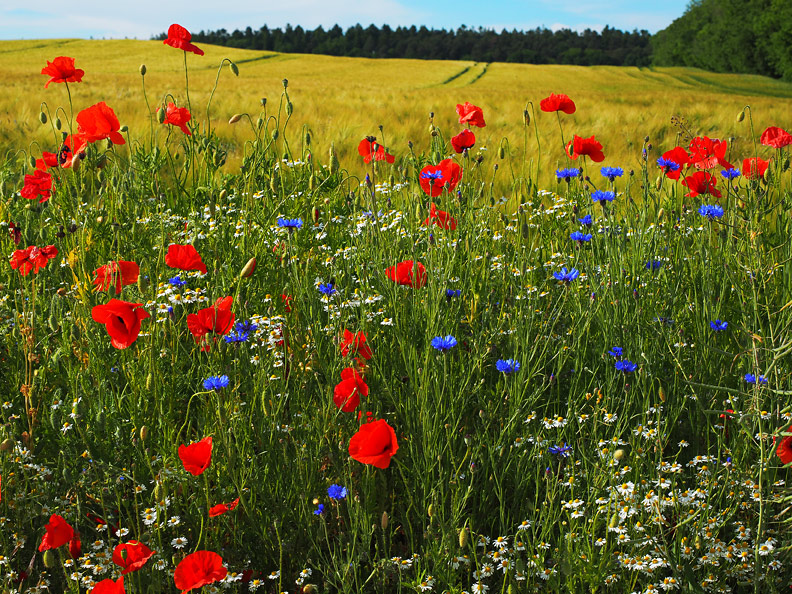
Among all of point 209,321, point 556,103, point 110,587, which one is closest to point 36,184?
point 209,321

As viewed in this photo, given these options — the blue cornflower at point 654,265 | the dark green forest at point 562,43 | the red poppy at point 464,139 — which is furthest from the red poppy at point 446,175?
the dark green forest at point 562,43

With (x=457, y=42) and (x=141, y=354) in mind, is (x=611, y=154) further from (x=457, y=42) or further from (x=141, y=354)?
(x=457, y=42)

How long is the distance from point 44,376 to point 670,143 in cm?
490

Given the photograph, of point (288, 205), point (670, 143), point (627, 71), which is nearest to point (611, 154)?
point (670, 143)

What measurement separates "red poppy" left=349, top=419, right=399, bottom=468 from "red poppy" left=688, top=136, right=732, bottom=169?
1822 millimetres

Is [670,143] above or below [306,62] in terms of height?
below

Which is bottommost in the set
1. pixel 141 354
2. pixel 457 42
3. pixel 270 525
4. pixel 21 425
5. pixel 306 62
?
pixel 270 525

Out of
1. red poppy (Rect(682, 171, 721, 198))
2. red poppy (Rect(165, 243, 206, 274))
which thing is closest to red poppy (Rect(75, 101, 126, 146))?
red poppy (Rect(165, 243, 206, 274))

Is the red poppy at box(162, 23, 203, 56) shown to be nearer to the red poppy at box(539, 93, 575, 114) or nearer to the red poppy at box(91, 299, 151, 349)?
the red poppy at box(539, 93, 575, 114)

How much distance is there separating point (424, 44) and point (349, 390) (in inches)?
2545

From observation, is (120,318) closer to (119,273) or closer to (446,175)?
(119,273)

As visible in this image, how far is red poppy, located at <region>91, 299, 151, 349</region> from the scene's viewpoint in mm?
1628

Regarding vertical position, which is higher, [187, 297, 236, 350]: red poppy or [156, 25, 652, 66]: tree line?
[156, 25, 652, 66]: tree line

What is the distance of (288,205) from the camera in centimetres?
368
